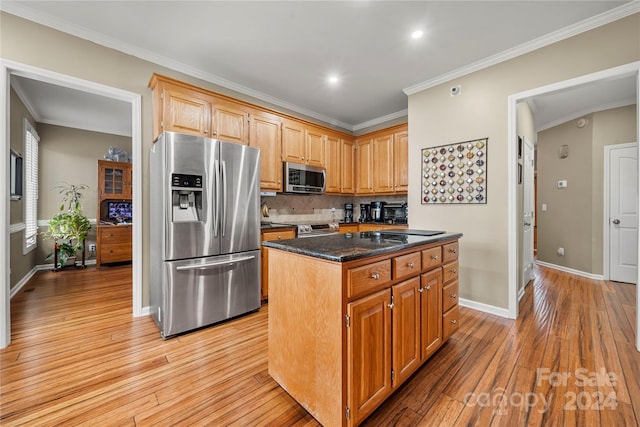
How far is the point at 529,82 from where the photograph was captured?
263 cm

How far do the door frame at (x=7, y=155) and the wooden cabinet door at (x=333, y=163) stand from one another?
253cm

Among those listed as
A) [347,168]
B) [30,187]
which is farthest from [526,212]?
[30,187]

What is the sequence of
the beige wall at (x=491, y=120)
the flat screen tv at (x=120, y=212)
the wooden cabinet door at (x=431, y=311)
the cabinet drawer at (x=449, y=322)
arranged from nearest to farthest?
the wooden cabinet door at (x=431, y=311) → the cabinet drawer at (x=449, y=322) → the beige wall at (x=491, y=120) → the flat screen tv at (x=120, y=212)

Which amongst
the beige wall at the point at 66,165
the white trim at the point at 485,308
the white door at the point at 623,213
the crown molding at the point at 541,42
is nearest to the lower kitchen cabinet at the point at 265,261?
the white trim at the point at 485,308

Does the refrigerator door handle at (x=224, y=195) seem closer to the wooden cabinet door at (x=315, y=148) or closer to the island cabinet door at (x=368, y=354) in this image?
the wooden cabinet door at (x=315, y=148)

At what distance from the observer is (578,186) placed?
4.44m

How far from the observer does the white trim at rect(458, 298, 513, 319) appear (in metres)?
2.82

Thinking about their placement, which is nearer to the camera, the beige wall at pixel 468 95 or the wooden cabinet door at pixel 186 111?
the beige wall at pixel 468 95

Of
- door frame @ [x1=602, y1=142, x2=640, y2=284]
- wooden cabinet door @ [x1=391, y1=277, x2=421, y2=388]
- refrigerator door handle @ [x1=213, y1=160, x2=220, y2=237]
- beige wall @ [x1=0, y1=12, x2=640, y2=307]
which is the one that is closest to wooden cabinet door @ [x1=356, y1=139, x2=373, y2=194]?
beige wall @ [x1=0, y1=12, x2=640, y2=307]

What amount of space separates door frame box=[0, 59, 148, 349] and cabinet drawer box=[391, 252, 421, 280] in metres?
2.63

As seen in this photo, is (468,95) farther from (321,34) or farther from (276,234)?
(276,234)

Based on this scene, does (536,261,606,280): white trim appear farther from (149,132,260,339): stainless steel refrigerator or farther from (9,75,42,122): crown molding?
(9,75,42,122): crown molding

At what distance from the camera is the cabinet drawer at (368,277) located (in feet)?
4.24

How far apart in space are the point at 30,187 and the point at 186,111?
369cm
